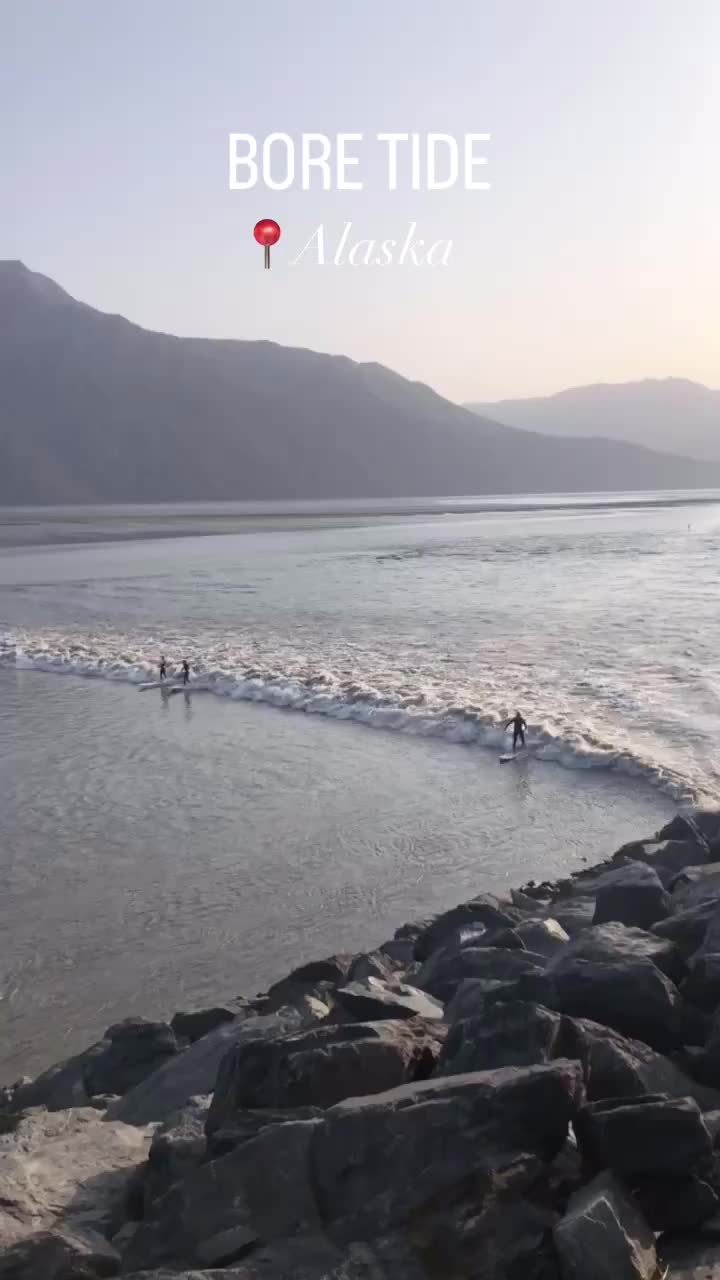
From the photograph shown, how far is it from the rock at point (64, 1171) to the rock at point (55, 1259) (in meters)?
0.13

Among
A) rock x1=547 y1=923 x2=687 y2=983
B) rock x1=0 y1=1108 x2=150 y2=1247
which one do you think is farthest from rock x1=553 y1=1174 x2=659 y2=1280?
rock x1=0 y1=1108 x2=150 y2=1247

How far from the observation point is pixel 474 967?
629 cm

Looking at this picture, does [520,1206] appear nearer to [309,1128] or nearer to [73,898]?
[309,1128]

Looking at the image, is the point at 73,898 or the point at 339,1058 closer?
the point at 339,1058

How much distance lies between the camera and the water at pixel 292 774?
27.1 ft

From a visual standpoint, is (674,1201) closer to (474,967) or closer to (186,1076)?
(474,967)

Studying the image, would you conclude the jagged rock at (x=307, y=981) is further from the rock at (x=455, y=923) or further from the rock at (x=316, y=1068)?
the rock at (x=316, y=1068)

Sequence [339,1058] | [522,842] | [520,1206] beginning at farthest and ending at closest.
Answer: [522,842], [339,1058], [520,1206]

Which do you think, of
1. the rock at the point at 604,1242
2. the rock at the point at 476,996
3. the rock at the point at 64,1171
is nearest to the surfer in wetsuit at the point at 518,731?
the rock at the point at 476,996

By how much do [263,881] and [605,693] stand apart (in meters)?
10.2

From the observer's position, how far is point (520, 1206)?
3.72 m

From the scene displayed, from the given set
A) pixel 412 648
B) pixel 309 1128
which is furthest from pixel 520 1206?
pixel 412 648

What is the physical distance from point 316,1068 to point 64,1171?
1348mm

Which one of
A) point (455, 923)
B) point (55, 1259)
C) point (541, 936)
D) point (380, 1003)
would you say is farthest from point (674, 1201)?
point (455, 923)
